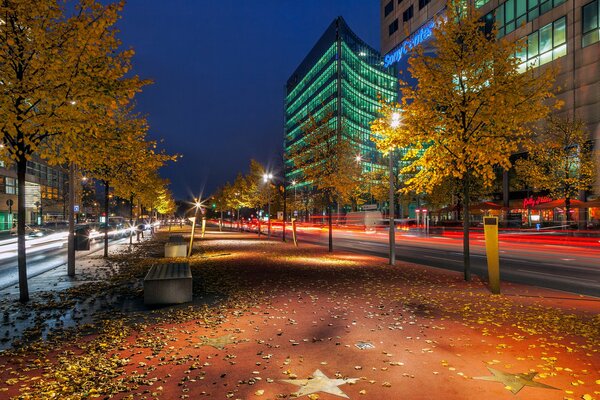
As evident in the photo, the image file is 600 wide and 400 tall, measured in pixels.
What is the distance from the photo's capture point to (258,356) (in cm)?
583

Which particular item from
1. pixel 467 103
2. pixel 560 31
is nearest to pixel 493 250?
pixel 467 103

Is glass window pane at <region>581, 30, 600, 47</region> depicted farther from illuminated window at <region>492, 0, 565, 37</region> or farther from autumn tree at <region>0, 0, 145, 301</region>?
autumn tree at <region>0, 0, 145, 301</region>

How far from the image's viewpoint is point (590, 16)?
37.1 metres

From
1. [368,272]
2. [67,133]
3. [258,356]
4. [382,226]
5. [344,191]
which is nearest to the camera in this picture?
[258,356]

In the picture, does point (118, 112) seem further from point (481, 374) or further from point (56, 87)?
point (481, 374)

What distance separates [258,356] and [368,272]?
351 inches

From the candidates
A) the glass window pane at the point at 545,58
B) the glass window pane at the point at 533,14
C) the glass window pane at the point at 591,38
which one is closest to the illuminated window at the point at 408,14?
the glass window pane at the point at 533,14

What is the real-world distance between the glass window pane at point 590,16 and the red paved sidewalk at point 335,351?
38.1m

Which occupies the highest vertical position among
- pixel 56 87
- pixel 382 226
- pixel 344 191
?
pixel 56 87

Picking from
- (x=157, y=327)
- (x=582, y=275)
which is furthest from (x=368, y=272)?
(x=157, y=327)

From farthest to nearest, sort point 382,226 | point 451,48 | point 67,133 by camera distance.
A: 1. point 382,226
2. point 451,48
3. point 67,133

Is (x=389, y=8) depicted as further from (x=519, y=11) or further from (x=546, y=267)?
(x=546, y=267)

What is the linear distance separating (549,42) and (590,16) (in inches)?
165

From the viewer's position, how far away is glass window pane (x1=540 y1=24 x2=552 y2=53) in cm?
4081
